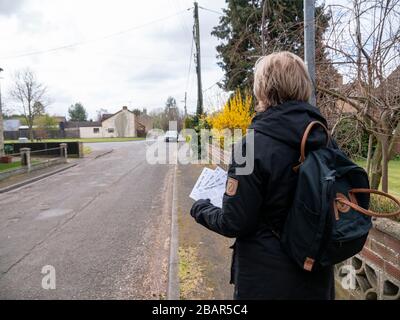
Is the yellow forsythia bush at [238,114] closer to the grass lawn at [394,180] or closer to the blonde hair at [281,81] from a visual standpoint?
the grass lawn at [394,180]

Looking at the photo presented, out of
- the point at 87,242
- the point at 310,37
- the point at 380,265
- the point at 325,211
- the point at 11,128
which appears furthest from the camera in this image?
the point at 11,128

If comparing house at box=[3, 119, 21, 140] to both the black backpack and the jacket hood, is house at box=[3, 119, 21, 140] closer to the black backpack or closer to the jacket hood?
the jacket hood

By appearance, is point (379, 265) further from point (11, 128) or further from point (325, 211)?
point (11, 128)

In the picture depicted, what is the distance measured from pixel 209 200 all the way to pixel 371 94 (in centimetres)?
244

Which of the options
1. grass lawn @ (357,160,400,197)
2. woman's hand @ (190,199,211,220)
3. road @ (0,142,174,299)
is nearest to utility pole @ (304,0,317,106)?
woman's hand @ (190,199,211,220)

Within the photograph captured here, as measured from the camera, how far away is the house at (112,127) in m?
76.9

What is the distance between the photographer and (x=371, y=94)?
352 centimetres

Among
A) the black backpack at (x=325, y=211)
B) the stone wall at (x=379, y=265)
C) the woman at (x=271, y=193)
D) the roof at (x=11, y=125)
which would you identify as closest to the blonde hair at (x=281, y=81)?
the woman at (x=271, y=193)

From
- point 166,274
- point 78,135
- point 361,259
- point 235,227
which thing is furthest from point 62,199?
point 78,135

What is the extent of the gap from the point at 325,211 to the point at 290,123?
1.43 ft

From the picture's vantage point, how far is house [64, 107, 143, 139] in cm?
7688

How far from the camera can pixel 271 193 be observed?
1.61 metres

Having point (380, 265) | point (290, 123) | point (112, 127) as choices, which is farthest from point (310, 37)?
point (112, 127)

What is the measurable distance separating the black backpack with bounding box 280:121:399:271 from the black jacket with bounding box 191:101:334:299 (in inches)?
2.2
